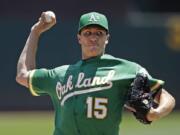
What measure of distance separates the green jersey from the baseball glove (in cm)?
8

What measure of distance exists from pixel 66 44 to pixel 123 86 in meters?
11.3

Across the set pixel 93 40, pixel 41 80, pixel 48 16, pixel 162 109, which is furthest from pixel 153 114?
pixel 48 16

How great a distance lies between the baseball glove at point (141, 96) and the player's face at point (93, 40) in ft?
1.14

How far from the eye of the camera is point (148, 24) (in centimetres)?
1688

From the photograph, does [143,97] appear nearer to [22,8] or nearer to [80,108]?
[80,108]

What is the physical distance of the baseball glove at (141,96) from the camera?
15.9 feet

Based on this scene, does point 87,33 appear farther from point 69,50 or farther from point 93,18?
point 69,50

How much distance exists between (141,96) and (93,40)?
20.6 inches

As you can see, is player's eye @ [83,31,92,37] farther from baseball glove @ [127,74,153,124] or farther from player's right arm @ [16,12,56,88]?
baseball glove @ [127,74,153,124]

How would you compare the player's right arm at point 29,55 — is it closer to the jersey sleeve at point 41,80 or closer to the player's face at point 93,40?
the jersey sleeve at point 41,80

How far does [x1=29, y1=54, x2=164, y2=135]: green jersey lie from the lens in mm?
5004

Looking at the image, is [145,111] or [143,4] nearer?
[145,111]

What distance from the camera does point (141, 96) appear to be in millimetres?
4840

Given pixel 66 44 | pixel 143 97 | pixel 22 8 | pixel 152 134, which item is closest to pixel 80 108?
pixel 143 97
